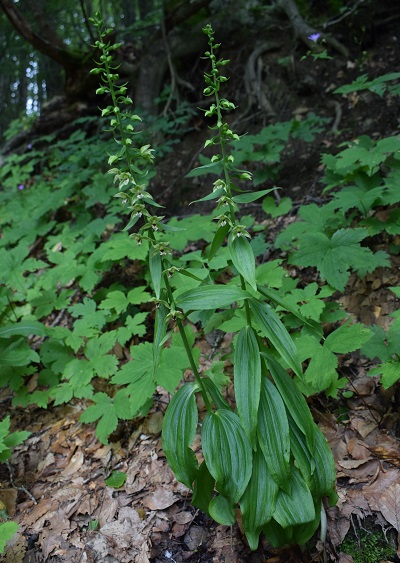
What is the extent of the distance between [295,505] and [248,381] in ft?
1.96

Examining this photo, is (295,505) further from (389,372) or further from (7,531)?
(7,531)

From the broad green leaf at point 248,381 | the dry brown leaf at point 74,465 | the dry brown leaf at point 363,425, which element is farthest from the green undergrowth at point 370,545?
the dry brown leaf at point 74,465

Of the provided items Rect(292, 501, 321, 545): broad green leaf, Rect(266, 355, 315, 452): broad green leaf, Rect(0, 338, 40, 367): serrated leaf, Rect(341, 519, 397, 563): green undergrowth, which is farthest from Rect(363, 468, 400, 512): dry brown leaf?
Rect(0, 338, 40, 367): serrated leaf

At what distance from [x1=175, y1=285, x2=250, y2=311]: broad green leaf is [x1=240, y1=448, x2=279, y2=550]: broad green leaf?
30.2 inches

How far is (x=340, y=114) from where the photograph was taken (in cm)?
530

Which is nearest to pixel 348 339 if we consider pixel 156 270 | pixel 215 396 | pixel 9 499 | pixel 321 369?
pixel 321 369

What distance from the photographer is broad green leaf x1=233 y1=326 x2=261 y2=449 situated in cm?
179

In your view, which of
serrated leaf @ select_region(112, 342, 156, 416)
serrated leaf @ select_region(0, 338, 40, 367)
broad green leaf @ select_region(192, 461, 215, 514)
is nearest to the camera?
broad green leaf @ select_region(192, 461, 215, 514)

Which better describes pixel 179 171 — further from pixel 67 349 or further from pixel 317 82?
pixel 67 349

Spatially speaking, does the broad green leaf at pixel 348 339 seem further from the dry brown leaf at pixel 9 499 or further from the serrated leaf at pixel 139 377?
the dry brown leaf at pixel 9 499

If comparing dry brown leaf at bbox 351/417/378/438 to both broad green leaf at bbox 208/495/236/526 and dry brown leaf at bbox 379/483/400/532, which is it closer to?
dry brown leaf at bbox 379/483/400/532

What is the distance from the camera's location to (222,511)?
2016 mm

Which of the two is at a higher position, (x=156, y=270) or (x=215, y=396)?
(x=156, y=270)

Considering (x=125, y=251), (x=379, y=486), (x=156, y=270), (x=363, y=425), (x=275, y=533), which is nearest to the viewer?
(x=156, y=270)
